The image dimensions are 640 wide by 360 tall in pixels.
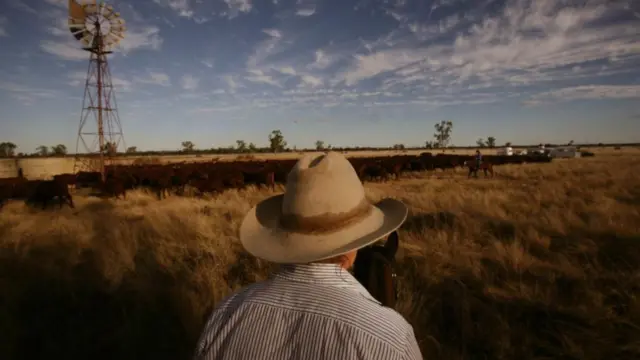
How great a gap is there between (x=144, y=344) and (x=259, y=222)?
3.01 metres

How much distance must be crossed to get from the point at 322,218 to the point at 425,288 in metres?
3.32

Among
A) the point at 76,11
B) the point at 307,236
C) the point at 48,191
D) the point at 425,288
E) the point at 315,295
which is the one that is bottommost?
the point at 425,288

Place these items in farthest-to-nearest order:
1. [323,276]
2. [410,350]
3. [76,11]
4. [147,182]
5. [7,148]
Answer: [7,148] < [76,11] < [147,182] < [323,276] < [410,350]

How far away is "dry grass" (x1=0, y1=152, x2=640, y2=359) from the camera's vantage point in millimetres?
3502

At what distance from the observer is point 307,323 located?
3.99ft

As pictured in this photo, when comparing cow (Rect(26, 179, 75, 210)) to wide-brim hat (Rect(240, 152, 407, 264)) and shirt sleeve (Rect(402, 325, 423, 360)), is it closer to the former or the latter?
wide-brim hat (Rect(240, 152, 407, 264))

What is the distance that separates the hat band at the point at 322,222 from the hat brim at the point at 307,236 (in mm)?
14

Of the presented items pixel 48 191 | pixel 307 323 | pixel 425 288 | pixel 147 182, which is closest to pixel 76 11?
pixel 147 182

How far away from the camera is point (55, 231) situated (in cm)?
836

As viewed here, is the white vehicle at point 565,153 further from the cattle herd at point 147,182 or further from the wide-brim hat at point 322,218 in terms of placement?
the wide-brim hat at point 322,218

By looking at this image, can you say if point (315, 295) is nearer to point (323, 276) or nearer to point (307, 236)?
point (323, 276)

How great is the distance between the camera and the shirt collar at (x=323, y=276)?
133 cm

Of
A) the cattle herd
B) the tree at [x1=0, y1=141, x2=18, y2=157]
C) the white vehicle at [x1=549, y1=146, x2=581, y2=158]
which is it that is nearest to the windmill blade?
the cattle herd

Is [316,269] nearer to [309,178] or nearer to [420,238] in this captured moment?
[309,178]
